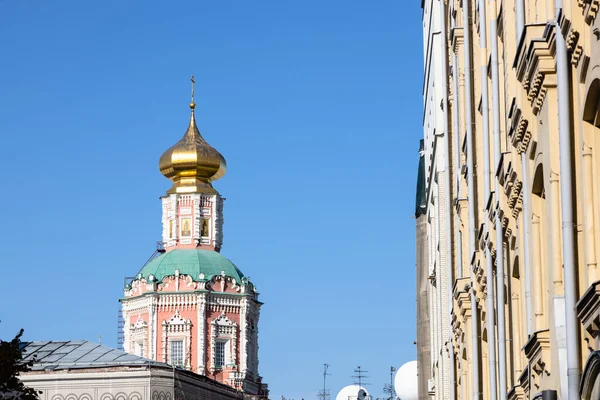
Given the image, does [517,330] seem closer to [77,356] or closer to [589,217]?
[589,217]

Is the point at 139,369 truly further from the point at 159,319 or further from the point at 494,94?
the point at 494,94

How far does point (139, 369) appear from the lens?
2152 inches

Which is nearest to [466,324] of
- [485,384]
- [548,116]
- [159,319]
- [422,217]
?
[485,384]

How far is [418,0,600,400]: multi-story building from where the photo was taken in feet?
33.9

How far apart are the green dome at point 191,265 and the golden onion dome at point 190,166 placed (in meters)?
4.81

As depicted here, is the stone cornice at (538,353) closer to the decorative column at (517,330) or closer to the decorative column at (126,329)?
the decorative column at (517,330)

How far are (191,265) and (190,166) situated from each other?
7756 millimetres

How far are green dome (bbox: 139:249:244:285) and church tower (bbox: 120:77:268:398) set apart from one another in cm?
6

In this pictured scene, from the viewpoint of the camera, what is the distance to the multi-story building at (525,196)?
10320 millimetres

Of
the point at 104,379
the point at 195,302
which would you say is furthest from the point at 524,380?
the point at 195,302

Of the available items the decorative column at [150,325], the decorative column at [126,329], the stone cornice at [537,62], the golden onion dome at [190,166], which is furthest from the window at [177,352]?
the stone cornice at [537,62]

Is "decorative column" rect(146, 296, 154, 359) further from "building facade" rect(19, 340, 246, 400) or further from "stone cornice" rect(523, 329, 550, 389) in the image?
"stone cornice" rect(523, 329, 550, 389)

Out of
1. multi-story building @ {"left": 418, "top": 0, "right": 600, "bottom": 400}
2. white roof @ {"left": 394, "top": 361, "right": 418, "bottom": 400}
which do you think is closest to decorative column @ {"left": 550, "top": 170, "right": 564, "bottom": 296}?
multi-story building @ {"left": 418, "top": 0, "right": 600, "bottom": 400}

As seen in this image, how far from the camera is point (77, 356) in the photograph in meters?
57.0
